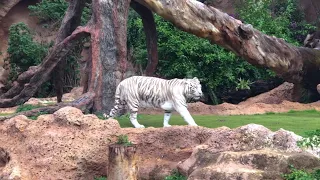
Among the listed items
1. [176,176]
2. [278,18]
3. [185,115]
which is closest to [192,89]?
[185,115]

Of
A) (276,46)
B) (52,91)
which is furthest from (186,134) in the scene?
(52,91)

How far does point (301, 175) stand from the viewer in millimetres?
6094

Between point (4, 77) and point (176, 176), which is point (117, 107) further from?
point (4, 77)

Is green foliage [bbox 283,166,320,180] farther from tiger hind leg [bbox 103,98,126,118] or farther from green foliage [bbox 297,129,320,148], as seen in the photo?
tiger hind leg [bbox 103,98,126,118]

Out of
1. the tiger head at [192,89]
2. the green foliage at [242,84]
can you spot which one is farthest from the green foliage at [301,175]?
the green foliage at [242,84]

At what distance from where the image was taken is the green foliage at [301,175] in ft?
19.9

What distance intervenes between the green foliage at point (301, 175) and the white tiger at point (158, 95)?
2.47 meters

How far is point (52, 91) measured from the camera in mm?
20688

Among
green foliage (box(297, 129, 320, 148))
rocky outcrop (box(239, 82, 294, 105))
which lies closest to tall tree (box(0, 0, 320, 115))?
rocky outcrop (box(239, 82, 294, 105))

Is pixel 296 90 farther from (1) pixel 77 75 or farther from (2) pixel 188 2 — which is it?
(1) pixel 77 75

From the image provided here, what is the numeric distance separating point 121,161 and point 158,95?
1885 mm

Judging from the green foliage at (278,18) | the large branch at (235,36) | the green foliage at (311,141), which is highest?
the green foliage at (278,18)

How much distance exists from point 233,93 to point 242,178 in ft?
32.2

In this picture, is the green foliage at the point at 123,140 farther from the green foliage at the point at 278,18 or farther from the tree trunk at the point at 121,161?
the green foliage at the point at 278,18
